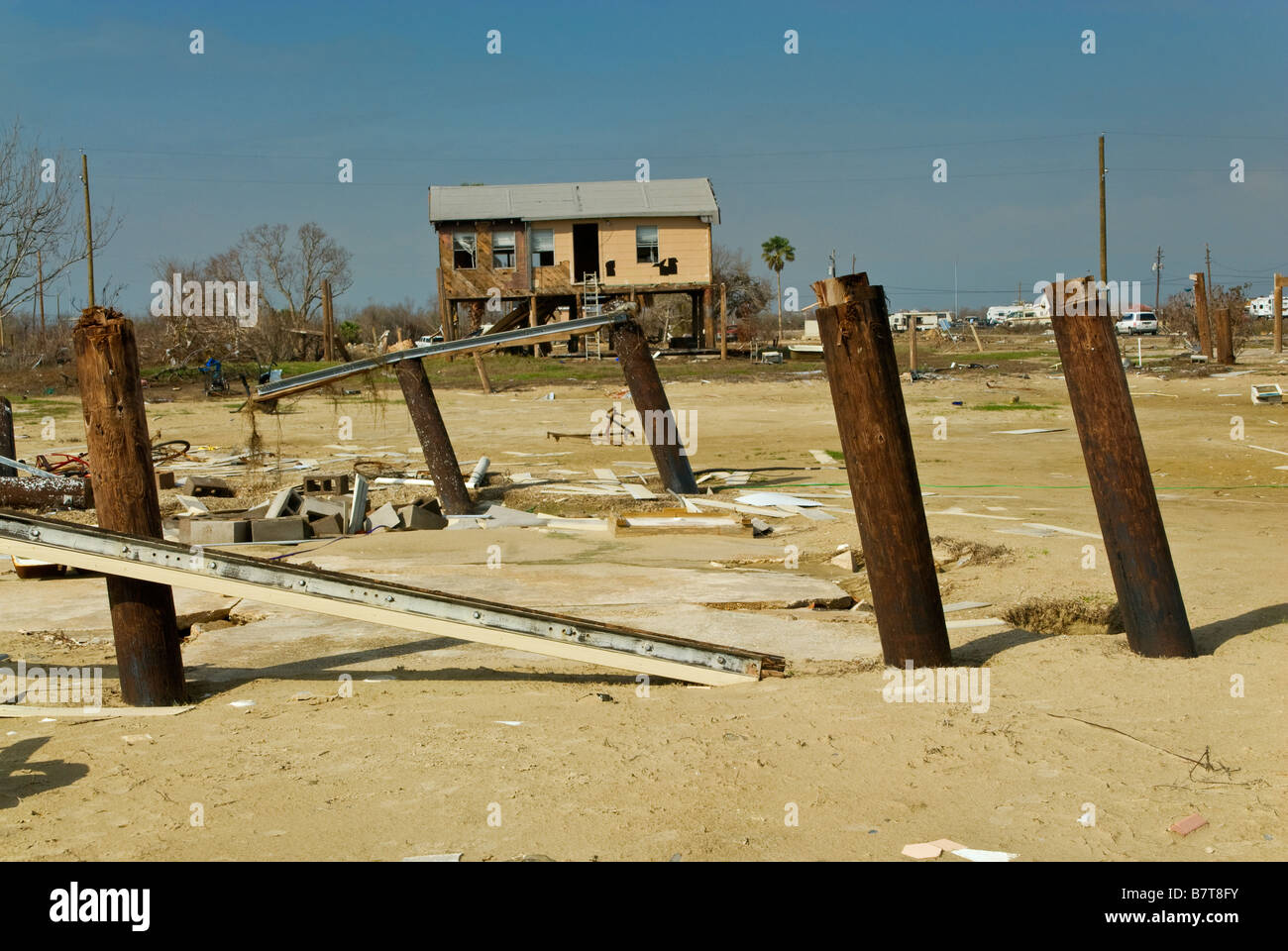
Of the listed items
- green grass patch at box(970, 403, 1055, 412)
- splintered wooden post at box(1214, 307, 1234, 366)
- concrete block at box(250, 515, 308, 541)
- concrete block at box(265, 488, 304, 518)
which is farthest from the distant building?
concrete block at box(250, 515, 308, 541)

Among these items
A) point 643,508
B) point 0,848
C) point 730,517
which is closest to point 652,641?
point 0,848

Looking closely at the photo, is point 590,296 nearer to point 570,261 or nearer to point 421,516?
point 570,261

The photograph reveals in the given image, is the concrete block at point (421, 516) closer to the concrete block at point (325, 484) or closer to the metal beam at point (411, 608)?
the concrete block at point (325, 484)

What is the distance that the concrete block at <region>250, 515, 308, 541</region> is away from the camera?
10133mm

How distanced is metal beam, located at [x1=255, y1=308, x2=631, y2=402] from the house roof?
100 ft

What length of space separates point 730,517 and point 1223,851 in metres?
6.98

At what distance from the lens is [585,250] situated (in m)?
43.8

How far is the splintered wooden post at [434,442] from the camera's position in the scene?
1160 cm

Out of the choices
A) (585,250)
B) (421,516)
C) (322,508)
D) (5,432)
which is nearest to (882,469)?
(421,516)

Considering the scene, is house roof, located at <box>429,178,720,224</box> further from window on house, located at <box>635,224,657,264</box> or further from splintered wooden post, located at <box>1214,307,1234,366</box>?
splintered wooden post, located at <box>1214,307,1234,366</box>

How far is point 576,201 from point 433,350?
3233 cm

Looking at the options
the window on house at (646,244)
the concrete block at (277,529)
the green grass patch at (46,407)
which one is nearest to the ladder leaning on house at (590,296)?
the window on house at (646,244)
